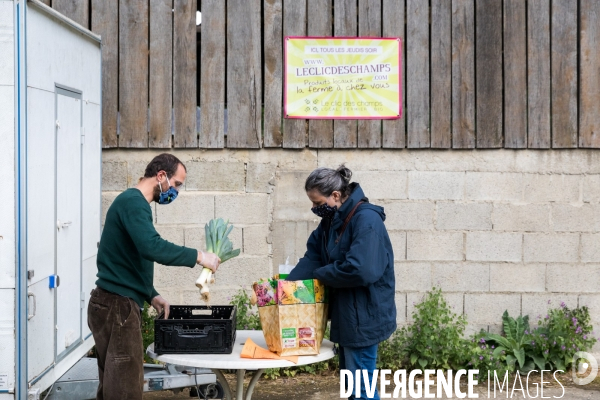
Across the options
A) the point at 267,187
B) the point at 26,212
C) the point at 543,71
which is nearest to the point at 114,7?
the point at 267,187

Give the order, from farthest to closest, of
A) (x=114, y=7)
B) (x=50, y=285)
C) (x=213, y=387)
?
1. (x=114, y=7)
2. (x=213, y=387)
3. (x=50, y=285)

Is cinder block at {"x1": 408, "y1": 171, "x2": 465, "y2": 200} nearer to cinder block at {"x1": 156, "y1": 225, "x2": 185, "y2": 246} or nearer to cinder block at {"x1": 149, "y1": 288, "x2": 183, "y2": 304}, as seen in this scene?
cinder block at {"x1": 156, "y1": 225, "x2": 185, "y2": 246}

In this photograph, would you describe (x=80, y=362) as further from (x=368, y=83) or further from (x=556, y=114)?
(x=556, y=114)

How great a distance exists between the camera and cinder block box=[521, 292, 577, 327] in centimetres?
694

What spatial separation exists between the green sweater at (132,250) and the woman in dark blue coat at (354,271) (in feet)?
2.85

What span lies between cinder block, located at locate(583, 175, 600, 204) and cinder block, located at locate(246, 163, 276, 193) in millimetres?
2839

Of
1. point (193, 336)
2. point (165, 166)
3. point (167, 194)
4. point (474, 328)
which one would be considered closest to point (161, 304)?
point (193, 336)

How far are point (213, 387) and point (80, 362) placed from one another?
1.11m

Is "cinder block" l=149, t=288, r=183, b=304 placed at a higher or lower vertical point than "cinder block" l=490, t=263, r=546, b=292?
lower

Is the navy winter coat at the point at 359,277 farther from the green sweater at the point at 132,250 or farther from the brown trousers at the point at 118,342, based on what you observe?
the brown trousers at the point at 118,342

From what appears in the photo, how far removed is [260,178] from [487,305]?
237cm

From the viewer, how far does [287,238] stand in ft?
22.6

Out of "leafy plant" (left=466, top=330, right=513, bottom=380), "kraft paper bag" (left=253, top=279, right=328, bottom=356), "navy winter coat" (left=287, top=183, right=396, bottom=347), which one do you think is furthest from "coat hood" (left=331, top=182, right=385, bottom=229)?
"leafy plant" (left=466, top=330, right=513, bottom=380)

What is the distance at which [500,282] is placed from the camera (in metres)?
6.93
